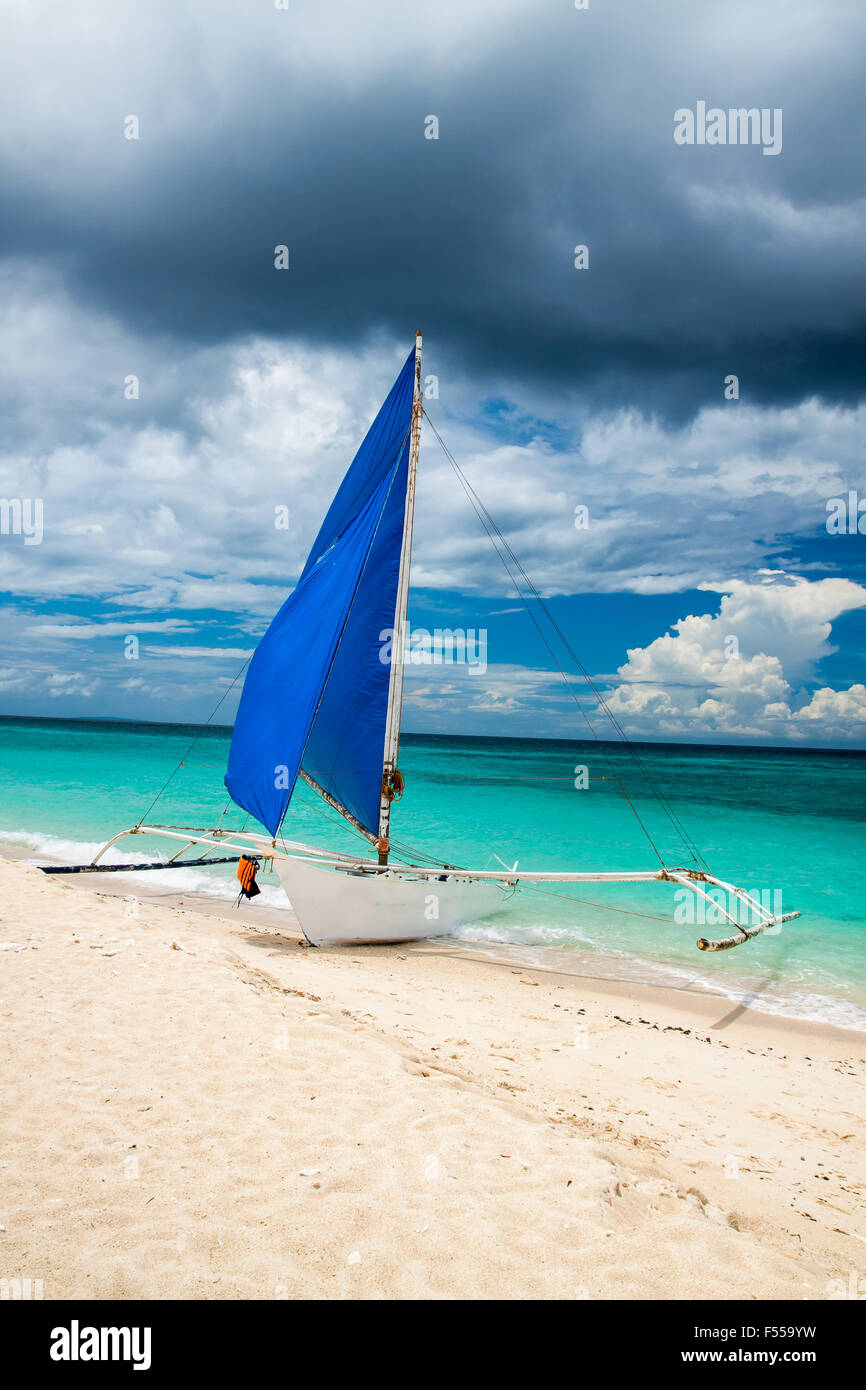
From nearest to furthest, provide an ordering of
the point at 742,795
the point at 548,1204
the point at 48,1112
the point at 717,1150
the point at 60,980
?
the point at 548,1204 < the point at 48,1112 < the point at 717,1150 < the point at 60,980 < the point at 742,795

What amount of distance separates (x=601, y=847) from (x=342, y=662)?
50.7 feet

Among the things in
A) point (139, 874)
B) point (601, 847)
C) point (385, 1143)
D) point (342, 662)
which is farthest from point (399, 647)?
point (601, 847)

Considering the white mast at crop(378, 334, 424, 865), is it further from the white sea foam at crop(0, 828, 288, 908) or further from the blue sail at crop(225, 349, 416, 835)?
the white sea foam at crop(0, 828, 288, 908)

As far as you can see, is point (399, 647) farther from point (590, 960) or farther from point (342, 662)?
point (590, 960)

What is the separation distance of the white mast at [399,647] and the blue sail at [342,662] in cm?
11

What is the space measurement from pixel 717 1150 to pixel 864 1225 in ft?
3.19

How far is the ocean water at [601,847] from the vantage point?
1106cm

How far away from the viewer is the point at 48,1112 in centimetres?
407

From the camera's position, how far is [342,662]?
1180 centimetres

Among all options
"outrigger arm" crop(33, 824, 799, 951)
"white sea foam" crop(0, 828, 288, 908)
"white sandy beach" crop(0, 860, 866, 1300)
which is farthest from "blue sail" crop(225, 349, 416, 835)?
"white sea foam" crop(0, 828, 288, 908)
